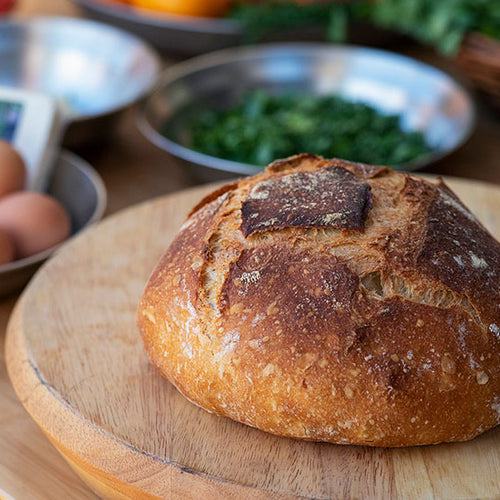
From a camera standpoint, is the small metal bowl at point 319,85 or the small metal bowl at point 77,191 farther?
the small metal bowl at point 319,85

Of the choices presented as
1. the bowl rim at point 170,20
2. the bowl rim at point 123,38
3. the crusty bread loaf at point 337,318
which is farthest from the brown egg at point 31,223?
the bowl rim at point 170,20

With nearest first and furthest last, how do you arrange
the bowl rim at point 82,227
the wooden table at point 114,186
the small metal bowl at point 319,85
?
1. the wooden table at point 114,186
2. the bowl rim at point 82,227
3. the small metal bowl at point 319,85

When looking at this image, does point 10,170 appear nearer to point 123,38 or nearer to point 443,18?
point 123,38

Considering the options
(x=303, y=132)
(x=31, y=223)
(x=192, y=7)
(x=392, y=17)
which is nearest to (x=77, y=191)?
(x=31, y=223)

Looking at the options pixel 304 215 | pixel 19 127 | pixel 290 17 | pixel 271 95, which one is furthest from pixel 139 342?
pixel 290 17

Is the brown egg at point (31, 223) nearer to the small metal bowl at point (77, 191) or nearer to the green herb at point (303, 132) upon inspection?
the small metal bowl at point (77, 191)

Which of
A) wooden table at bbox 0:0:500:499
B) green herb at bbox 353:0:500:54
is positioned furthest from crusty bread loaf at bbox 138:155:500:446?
green herb at bbox 353:0:500:54
